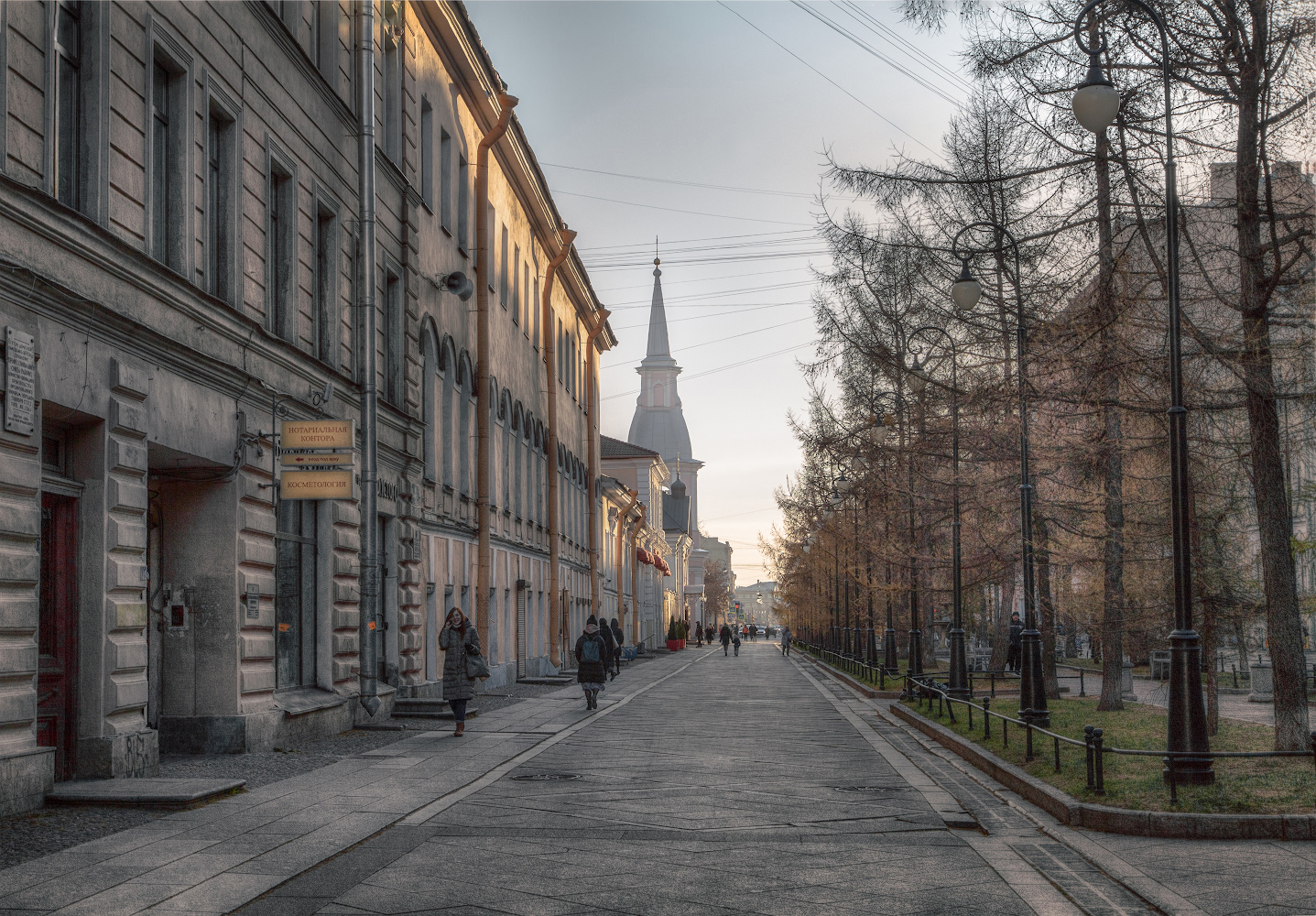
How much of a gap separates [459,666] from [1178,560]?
10120mm

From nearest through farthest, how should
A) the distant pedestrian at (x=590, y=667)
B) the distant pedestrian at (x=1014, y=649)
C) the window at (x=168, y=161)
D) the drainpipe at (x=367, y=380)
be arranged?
the window at (x=168, y=161), the drainpipe at (x=367, y=380), the distant pedestrian at (x=590, y=667), the distant pedestrian at (x=1014, y=649)

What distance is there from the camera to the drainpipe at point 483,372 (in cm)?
2920

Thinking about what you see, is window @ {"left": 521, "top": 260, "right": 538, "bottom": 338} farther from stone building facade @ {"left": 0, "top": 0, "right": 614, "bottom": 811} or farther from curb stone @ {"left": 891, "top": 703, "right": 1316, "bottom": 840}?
curb stone @ {"left": 891, "top": 703, "right": 1316, "bottom": 840}

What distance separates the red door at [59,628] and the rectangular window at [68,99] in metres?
2.72

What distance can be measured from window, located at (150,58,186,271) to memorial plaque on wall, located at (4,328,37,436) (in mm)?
3472

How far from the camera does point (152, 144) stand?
44.0 feet

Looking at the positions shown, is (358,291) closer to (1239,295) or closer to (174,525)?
(174,525)

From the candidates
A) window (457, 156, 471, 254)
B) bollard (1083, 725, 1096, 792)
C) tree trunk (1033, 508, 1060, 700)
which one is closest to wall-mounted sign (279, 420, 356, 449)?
bollard (1083, 725, 1096, 792)

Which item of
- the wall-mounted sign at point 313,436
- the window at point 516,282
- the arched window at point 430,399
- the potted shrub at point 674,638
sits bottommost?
the potted shrub at point 674,638

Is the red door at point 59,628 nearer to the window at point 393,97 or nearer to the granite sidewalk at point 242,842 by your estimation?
the granite sidewalk at point 242,842

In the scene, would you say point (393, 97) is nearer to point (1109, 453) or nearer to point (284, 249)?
point (284, 249)

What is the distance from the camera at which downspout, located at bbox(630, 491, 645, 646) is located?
68.4 metres

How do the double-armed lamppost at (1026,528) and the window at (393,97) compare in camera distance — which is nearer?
the double-armed lamppost at (1026,528)

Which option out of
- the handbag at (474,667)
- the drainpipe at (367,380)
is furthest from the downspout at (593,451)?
the handbag at (474,667)
